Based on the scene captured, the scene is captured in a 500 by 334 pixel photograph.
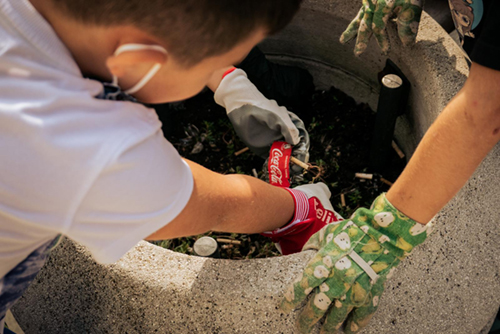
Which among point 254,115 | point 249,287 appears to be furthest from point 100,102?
point 254,115

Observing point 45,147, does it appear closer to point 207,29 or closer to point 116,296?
point 207,29

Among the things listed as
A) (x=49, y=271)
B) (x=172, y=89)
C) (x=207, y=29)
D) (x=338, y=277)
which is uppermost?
(x=207, y=29)

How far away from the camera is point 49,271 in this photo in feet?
3.35

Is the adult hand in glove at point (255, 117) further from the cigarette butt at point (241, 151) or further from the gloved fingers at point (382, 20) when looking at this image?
the gloved fingers at point (382, 20)

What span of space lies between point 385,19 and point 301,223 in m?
0.62

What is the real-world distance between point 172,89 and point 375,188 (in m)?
0.97

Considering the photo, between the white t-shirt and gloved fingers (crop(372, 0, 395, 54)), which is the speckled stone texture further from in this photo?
the white t-shirt

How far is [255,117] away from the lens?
A: 1.41 metres

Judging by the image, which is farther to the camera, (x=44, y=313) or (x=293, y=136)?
(x=293, y=136)

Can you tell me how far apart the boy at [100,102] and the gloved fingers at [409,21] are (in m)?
0.71

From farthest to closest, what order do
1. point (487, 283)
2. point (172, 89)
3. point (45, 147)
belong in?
point (487, 283) < point (172, 89) < point (45, 147)

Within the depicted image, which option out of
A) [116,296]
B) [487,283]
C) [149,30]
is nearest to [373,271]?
[487,283]

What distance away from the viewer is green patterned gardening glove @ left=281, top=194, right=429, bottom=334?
887mm

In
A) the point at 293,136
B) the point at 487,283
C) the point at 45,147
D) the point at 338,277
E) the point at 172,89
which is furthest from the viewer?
the point at 293,136
